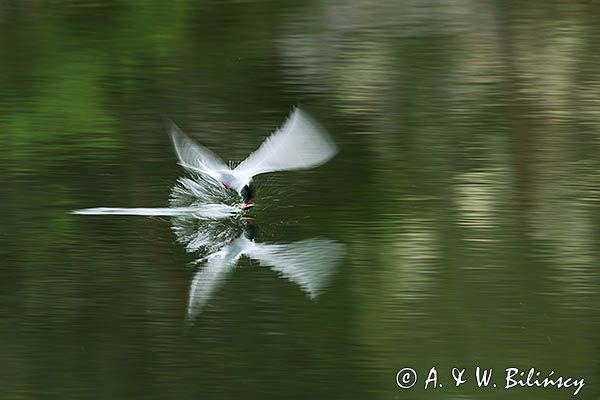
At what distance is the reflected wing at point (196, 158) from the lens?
2166 millimetres

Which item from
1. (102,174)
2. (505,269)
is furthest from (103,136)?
(505,269)

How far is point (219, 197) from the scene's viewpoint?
219cm

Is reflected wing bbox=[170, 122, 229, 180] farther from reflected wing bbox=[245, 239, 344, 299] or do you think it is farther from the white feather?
reflected wing bbox=[245, 239, 344, 299]

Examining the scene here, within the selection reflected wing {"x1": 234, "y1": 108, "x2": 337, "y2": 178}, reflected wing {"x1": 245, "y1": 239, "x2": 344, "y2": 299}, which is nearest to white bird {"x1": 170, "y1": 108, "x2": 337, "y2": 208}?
reflected wing {"x1": 234, "y1": 108, "x2": 337, "y2": 178}

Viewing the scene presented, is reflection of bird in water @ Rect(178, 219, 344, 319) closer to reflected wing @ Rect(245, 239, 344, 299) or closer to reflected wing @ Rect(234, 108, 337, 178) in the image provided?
reflected wing @ Rect(245, 239, 344, 299)

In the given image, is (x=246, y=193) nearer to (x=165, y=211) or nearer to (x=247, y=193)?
(x=247, y=193)

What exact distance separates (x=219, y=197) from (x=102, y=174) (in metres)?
0.23

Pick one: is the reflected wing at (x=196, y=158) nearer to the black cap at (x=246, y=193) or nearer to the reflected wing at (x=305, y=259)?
the black cap at (x=246, y=193)

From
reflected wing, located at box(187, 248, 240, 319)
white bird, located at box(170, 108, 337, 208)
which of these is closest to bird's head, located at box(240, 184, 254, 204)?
white bird, located at box(170, 108, 337, 208)

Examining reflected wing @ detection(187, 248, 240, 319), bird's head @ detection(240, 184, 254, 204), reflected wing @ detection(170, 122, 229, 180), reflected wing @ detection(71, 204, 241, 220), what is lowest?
reflected wing @ detection(187, 248, 240, 319)

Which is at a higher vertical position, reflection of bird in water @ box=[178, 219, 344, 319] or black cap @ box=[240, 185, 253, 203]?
black cap @ box=[240, 185, 253, 203]

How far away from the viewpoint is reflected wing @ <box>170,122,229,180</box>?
85.3 inches

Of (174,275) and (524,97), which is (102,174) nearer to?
(174,275)

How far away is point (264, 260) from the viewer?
7.03 ft
